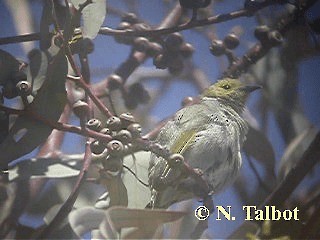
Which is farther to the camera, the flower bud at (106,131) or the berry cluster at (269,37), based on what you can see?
the berry cluster at (269,37)

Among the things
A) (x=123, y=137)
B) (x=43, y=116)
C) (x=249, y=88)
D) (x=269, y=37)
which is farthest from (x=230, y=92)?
(x=43, y=116)

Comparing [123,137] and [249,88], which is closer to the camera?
[123,137]

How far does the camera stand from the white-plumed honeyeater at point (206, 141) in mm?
1415

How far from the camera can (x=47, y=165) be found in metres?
1.44

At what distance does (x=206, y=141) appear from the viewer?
4.65 ft

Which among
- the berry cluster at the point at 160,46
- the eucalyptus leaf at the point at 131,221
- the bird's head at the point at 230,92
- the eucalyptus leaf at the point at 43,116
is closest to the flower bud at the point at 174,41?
the berry cluster at the point at 160,46

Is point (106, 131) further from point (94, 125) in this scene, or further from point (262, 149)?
point (262, 149)

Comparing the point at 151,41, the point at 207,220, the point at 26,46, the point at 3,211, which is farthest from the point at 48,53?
the point at 207,220

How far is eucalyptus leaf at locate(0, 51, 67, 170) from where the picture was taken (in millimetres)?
1402

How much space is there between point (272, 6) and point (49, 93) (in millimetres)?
495

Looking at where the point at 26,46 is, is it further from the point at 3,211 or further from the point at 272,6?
the point at 272,6

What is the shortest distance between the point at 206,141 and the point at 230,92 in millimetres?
129

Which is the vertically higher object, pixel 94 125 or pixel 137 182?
pixel 94 125

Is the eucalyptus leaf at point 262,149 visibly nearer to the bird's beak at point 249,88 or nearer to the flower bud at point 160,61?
the bird's beak at point 249,88
